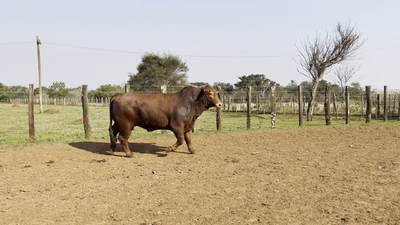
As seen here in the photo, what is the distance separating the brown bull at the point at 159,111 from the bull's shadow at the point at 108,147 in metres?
0.50

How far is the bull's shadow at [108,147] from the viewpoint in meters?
9.10

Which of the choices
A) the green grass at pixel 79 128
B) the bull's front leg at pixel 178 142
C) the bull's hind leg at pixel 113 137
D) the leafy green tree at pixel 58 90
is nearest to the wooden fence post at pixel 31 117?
the green grass at pixel 79 128

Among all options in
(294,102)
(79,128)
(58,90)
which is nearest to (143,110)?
(79,128)

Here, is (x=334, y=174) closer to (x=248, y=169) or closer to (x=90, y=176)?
(x=248, y=169)

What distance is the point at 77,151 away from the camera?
9008 mm

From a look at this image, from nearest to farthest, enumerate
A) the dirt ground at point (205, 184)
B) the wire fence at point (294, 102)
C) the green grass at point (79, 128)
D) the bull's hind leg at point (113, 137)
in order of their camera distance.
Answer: the dirt ground at point (205, 184) → the bull's hind leg at point (113, 137) → the green grass at point (79, 128) → the wire fence at point (294, 102)

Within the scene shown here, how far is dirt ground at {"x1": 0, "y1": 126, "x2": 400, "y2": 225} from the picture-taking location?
14.9 feet

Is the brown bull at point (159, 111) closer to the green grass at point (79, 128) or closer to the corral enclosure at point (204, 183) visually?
the corral enclosure at point (204, 183)

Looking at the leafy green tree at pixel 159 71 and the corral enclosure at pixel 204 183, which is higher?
the leafy green tree at pixel 159 71

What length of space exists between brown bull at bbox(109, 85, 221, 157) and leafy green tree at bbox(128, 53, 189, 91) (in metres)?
37.1

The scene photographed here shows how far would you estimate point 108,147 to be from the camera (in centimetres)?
967

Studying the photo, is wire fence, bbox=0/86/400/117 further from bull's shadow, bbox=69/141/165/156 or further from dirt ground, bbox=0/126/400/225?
dirt ground, bbox=0/126/400/225

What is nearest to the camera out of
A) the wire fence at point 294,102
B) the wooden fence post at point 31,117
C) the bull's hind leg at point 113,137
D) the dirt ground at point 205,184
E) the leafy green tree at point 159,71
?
the dirt ground at point 205,184

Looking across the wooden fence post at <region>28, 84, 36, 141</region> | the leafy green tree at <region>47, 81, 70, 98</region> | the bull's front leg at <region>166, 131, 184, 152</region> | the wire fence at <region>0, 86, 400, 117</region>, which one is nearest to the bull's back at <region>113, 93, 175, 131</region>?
the bull's front leg at <region>166, 131, 184, 152</region>
